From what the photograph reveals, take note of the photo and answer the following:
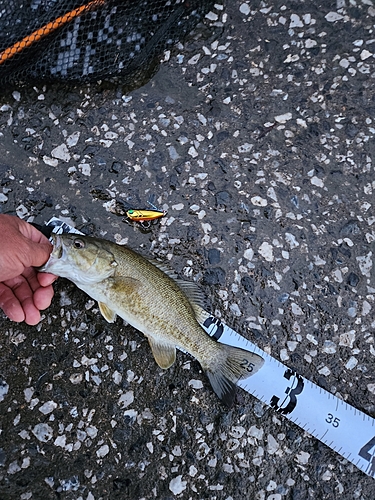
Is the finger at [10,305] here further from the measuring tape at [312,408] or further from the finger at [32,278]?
the measuring tape at [312,408]

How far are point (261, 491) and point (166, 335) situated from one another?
43.0 inches

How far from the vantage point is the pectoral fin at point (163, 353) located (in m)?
2.79

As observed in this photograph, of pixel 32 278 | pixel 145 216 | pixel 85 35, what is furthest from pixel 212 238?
pixel 85 35

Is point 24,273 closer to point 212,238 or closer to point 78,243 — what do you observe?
point 78,243

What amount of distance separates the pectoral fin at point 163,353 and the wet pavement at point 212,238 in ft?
0.60

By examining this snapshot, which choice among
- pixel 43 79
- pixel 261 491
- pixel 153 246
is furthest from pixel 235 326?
pixel 43 79

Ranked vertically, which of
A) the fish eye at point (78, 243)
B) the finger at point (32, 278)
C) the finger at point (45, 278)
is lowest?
the finger at point (32, 278)

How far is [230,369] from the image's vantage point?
109 inches

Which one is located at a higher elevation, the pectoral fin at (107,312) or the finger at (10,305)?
the finger at (10,305)

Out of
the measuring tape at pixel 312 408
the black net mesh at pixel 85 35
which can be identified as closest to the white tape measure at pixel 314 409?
the measuring tape at pixel 312 408

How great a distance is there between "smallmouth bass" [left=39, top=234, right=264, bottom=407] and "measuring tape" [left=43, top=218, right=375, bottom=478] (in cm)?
14

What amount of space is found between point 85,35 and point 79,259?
1.47 m

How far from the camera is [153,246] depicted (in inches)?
123

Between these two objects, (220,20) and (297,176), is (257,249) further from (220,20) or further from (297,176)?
(220,20)
